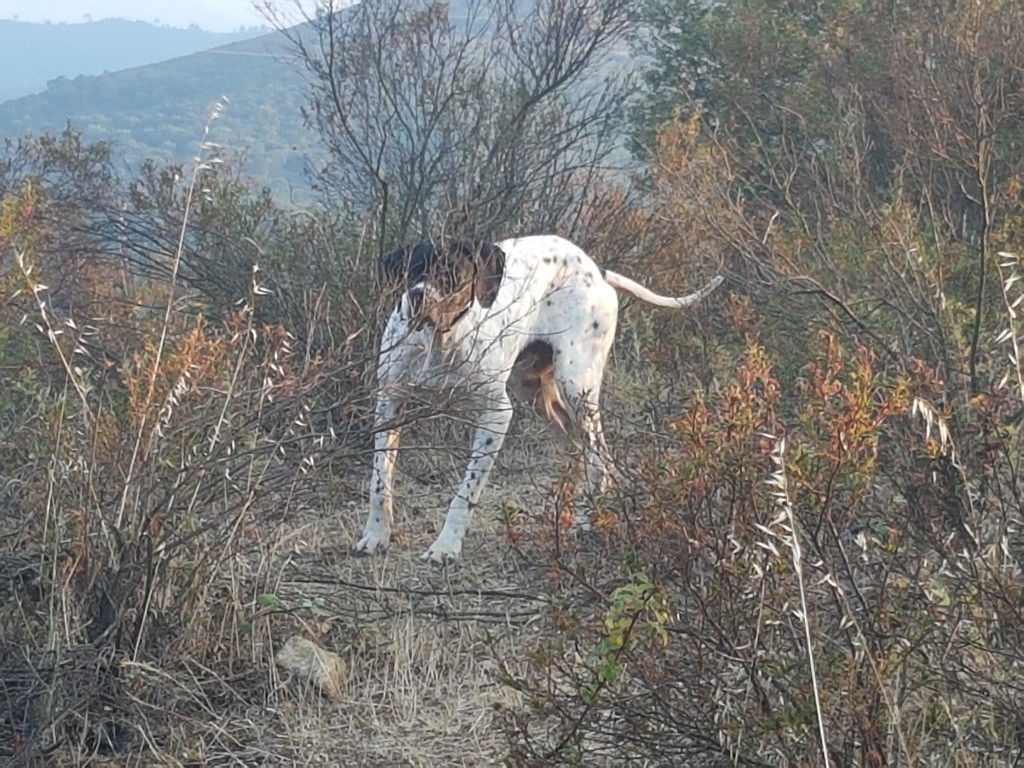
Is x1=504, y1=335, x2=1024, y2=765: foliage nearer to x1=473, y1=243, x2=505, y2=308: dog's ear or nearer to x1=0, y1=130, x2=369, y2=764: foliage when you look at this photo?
x1=0, y1=130, x2=369, y2=764: foliage

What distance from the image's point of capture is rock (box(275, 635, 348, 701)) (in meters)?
3.99

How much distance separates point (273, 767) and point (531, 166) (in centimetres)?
496

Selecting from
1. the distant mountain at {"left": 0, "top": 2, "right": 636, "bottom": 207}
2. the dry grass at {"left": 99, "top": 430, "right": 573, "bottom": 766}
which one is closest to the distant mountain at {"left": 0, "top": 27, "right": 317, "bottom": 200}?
the distant mountain at {"left": 0, "top": 2, "right": 636, "bottom": 207}

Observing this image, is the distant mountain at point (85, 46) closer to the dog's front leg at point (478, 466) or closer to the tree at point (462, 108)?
the tree at point (462, 108)

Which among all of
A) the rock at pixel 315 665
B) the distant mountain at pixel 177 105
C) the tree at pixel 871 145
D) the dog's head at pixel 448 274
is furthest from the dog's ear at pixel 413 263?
the distant mountain at pixel 177 105

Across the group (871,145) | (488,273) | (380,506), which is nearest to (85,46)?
(871,145)

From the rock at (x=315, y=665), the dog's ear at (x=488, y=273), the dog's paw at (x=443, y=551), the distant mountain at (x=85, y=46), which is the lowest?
the dog's paw at (x=443, y=551)

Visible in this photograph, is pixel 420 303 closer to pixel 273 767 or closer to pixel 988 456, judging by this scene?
pixel 273 767

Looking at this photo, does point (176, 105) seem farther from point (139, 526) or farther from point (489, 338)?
point (139, 526)

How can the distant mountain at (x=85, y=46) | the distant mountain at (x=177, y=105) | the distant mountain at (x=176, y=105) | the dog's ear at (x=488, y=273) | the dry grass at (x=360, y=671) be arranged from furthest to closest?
the distant mountain at (x=85, y=46)
the distant mountain at (x=176, y=105)
the distant mountain at (x=177, y=105)
the dog's ear at (x=488, y=273)
the dry grass at (x=360, y=671)

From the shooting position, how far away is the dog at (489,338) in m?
5.24

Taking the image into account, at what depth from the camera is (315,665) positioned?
13.2ft

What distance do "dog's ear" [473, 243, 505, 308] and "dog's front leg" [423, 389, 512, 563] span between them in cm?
39

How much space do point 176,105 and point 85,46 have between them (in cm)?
10477
